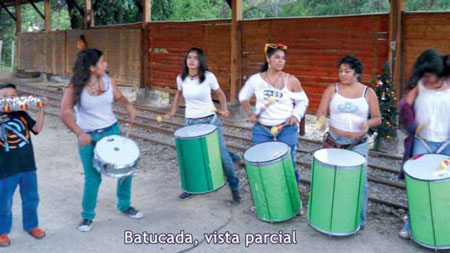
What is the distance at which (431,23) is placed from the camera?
7902 mm

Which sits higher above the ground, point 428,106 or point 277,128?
point 428,106

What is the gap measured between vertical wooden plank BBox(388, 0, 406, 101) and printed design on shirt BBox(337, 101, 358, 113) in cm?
411

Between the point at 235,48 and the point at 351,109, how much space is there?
6820mm

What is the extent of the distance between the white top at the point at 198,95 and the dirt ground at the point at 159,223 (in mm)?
1066

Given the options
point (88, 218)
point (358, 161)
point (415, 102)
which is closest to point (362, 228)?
point (358, 161)

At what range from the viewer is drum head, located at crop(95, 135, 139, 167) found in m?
4.41

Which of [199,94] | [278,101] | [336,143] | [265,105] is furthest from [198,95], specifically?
[336,143]

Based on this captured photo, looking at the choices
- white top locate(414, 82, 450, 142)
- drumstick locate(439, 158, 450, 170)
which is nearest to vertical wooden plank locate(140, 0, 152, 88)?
white top locate(414, 82, 450, 142)

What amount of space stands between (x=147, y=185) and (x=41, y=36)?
1658 centimetres

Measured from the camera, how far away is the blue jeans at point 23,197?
14.4 ft

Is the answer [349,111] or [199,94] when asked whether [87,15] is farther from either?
[349,111]

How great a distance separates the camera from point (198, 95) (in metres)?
5.41

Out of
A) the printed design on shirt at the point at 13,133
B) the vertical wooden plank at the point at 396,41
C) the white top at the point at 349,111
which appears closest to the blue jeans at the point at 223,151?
the white top at the point at 349,111

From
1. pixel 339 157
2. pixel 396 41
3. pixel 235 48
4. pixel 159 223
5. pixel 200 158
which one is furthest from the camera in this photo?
pixel 235 48
